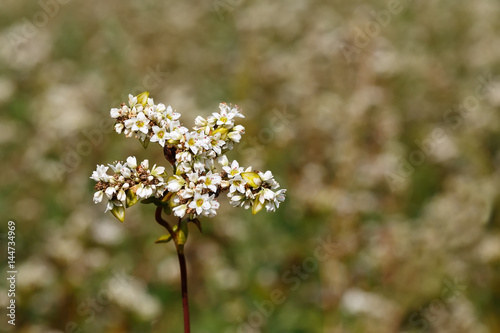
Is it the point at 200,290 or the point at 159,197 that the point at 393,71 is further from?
the point at 159,197

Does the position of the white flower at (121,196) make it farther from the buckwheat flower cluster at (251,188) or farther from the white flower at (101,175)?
the buckwheat flower cluster at (251,188)

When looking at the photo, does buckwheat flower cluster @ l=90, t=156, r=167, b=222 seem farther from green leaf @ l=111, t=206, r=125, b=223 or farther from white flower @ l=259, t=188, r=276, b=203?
white flower @ l=259, t=188, r=276, b=203

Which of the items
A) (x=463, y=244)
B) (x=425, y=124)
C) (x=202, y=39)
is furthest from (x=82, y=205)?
(x=202, y=39)
